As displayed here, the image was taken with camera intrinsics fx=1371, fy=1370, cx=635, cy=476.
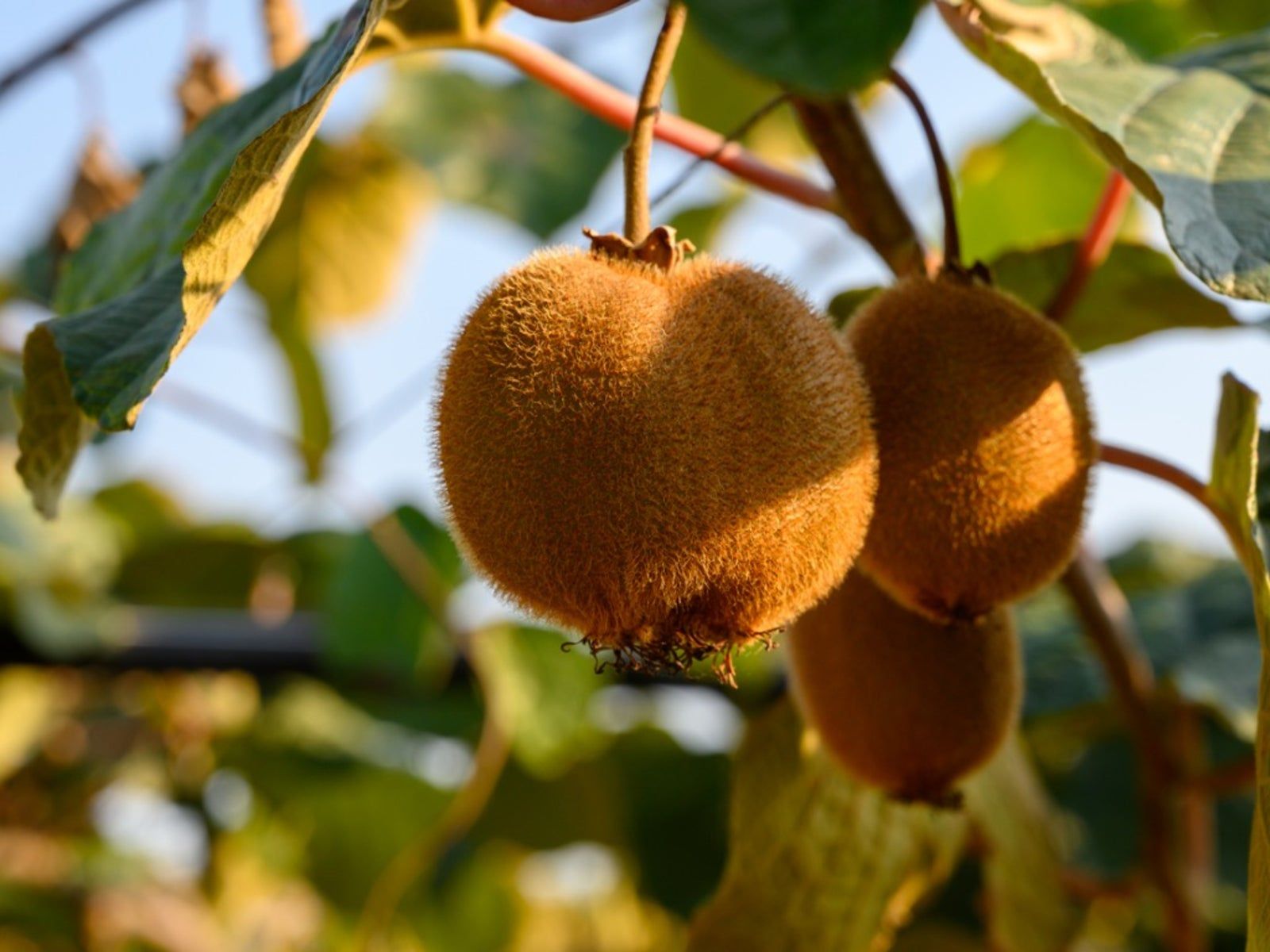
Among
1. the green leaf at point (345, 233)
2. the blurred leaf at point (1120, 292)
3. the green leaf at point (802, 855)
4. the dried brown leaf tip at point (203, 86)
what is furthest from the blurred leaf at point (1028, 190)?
the green leaf at point (345, 233)

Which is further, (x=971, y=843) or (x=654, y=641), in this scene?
(x=971, y=843)

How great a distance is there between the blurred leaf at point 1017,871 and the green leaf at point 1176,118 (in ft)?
2.04

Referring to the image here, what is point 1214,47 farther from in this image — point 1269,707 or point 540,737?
point 540,737

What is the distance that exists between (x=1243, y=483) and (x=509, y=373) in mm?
431

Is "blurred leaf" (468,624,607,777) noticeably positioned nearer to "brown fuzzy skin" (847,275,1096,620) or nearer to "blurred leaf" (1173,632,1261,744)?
"blurred leaf" (1173,632,1261,744)

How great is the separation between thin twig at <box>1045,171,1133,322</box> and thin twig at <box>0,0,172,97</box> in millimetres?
921

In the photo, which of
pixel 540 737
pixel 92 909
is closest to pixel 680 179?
pixel 540 737

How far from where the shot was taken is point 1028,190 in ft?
5.30

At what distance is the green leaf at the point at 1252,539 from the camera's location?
69 centimetres

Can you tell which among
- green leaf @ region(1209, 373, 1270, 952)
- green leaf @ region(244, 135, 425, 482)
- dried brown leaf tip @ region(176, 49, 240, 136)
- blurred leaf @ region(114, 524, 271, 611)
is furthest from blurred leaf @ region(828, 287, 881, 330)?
blurred leaf @ region(114, 524, 271, 611)

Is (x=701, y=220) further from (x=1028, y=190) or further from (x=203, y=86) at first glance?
(x=203, y=86)

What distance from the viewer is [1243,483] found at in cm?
78

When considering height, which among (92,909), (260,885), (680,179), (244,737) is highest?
(680,179)

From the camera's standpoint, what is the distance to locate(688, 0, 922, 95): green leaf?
81cm
